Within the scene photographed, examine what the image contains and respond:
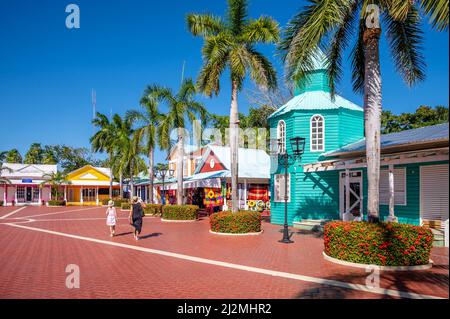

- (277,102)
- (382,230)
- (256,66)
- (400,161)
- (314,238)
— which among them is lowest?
(314,238)

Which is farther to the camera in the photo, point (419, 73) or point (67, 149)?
point (67, 149)

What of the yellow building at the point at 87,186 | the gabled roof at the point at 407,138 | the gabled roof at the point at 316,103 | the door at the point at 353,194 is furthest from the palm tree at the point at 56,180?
the door at the point at 353,194

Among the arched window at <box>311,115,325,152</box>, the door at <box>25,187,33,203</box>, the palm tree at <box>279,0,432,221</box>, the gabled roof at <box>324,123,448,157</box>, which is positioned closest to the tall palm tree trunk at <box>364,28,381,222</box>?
the palm tree at <box>279,0,432,221</box>

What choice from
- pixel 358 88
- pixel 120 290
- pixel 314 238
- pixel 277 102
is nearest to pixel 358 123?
pixel 358 88

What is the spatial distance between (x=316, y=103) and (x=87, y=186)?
1402 inches

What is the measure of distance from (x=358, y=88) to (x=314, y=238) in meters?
5.74

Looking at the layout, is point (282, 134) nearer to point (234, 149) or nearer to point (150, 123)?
point (234, 149)

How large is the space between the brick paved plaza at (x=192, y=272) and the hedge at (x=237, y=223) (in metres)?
1.25

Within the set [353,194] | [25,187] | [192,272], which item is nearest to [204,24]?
[353,194]

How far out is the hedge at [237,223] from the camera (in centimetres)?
1389

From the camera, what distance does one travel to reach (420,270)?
7824 millimetres

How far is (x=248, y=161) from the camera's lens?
2772cm
